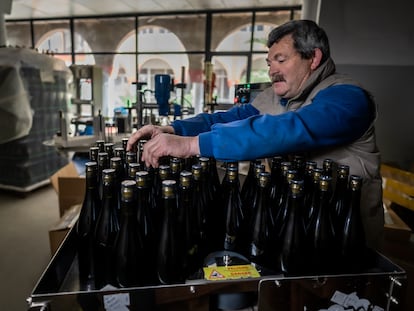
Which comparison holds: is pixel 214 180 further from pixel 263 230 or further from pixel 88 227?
pixel 88 227

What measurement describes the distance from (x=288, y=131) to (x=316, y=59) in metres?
0.39

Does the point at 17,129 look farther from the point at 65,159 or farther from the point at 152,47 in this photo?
the point at 152,47

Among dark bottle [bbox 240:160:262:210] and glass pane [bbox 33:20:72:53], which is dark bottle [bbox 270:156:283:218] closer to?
dark bottle [bbox 240:160:262:210]

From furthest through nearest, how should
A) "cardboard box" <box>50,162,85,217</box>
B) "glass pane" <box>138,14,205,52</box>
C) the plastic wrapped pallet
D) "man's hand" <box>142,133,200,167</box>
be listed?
"glass pane" <box>138,14,205,52</box>, the plastic wrapped pallet, "cardboard box" <box>50,162,85,217</box>, "man's hand" <box>142,133,200,167</box>

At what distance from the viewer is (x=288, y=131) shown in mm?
699

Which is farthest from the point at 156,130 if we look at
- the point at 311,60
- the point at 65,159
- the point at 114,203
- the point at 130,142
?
the point at 65,159

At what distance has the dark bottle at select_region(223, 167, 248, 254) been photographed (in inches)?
30.3

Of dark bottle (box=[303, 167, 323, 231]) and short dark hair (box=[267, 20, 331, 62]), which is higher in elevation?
short dark hair (box=[267, 20, 331, 62])

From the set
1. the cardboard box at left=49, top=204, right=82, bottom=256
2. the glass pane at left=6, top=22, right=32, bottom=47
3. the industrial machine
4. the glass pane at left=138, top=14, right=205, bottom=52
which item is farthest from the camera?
the glass pane at left=6, top=22, right=32, bottom=47

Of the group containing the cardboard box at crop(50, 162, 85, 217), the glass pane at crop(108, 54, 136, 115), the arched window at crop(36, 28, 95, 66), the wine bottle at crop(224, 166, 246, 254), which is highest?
the arched window at crop(36, 28, 95, 66)

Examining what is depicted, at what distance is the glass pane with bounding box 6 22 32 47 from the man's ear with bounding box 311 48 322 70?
744 cm

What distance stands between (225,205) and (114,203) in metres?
0.31

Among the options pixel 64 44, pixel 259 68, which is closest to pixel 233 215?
pixel 259 68

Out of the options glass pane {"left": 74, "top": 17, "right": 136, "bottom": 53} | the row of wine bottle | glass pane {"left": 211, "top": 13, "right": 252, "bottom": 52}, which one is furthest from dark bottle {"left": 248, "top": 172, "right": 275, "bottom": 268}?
glass pane {"left": 74, "top": 17, "right": 136, "bottom": 53}
